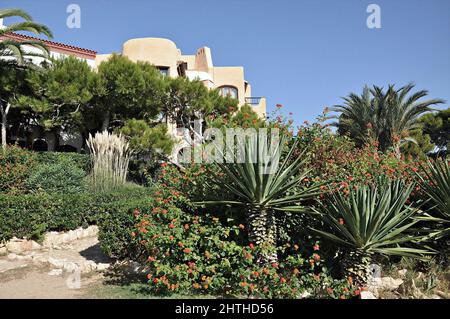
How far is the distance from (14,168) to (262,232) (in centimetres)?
947

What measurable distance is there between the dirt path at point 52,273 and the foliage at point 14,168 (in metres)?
4.13

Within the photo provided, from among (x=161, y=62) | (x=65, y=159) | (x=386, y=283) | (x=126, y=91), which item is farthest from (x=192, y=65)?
(x=386, y=283)

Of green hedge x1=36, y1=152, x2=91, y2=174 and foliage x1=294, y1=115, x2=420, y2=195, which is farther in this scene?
green hedge x1=36, y1=152, x2=91, y2=174

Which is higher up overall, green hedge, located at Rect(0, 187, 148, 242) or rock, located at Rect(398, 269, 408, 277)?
green hedge, located at Rect(0, 187, 148, 242)

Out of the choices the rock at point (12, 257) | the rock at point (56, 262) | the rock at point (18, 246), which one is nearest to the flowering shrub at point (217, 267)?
the rock at point (56, 262)

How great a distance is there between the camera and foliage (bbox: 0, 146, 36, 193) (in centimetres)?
1041

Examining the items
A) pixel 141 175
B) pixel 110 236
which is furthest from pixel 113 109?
pixel 110 236


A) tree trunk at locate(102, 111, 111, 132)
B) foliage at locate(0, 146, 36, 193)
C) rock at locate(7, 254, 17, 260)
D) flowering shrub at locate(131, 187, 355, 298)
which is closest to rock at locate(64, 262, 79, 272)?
rock at locate(7, 254, 17, 260)

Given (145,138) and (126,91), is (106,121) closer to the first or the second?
(126,91)

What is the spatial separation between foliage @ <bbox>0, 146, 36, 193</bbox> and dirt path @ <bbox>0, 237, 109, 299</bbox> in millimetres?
4134

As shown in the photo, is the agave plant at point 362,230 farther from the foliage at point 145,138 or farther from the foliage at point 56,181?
the foliage at point 145,138

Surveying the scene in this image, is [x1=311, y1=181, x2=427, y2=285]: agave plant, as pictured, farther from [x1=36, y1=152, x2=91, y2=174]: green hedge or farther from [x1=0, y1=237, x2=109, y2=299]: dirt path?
[x1=36, y1=152, x2=91, y2=174]: green hedge

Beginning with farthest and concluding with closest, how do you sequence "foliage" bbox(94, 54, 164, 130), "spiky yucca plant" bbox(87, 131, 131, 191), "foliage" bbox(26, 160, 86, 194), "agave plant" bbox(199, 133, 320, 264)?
"foliage" bbox(94, 54, 164, 130) < "spiky yucca plant" bbox(87, 131, 131, 191) < "foliage" bbox(26, 160, 86, 194) < "agave plant" bbox(199, 133, 320, 264)

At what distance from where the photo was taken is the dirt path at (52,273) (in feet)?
15.8
